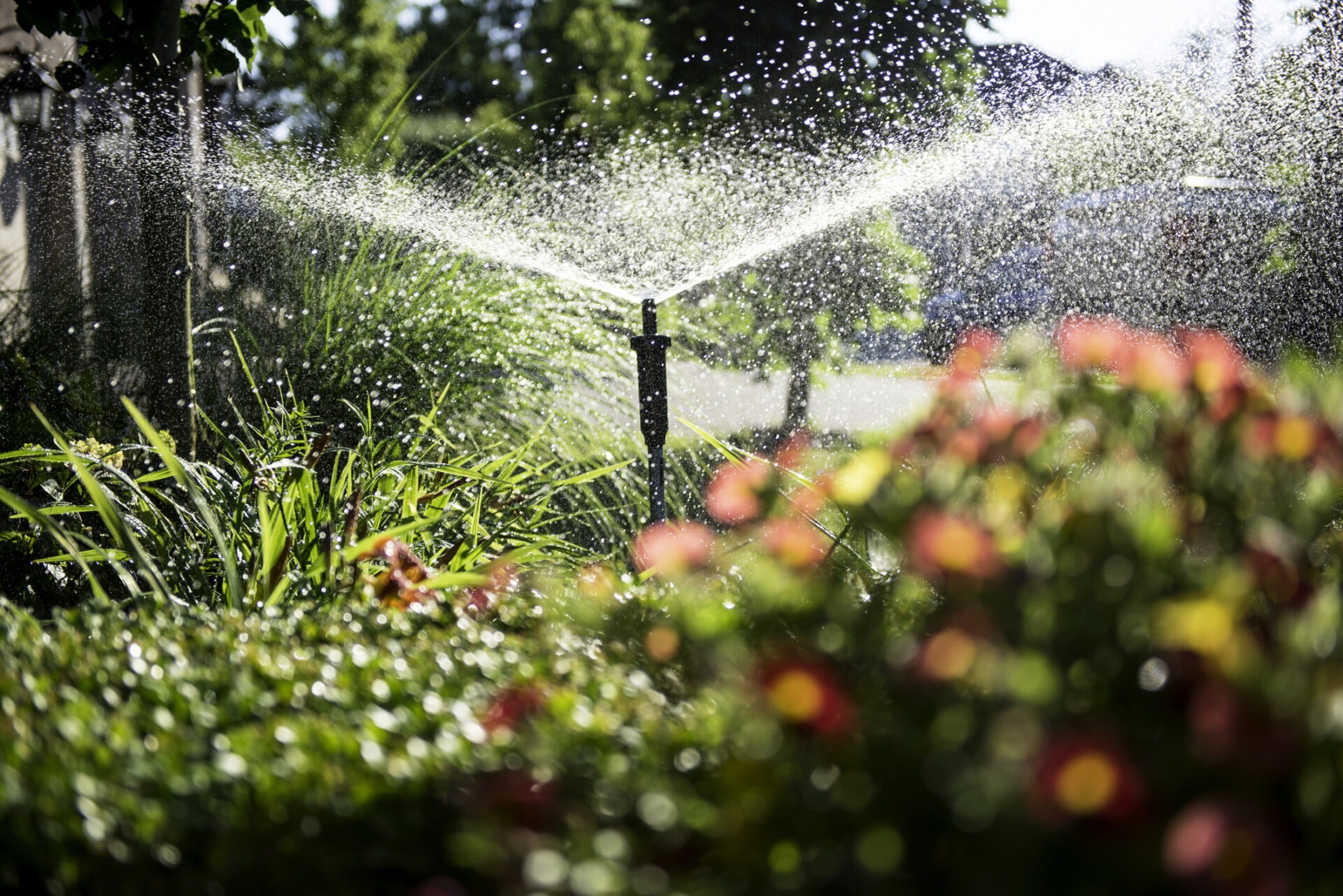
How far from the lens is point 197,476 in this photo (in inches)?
108

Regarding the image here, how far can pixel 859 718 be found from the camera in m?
1.01

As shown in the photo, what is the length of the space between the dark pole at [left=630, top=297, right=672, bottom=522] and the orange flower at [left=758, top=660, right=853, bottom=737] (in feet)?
6.68

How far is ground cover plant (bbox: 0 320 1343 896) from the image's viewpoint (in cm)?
75

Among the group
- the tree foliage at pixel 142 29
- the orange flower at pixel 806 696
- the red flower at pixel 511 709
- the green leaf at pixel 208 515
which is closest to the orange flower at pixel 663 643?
the red flower at pixel 511 709

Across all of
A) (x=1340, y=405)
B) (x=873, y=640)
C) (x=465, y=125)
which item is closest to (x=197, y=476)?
(x=873, y=640)

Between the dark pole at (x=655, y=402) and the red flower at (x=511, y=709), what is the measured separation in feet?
5.69

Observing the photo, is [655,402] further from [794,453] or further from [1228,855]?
[1228,855]

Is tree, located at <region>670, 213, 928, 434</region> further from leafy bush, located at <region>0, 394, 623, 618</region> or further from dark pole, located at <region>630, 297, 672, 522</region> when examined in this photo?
dark pole, located at <region>630, 297, 672, 522</region>

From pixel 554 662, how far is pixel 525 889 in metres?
0.64

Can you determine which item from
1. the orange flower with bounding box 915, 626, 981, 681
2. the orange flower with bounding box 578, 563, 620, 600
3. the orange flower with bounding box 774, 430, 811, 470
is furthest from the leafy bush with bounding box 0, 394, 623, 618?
the orange flower with bounding box 915, 626, 981, 681

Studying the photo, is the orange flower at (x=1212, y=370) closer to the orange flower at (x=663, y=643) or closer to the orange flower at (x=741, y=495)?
the orange flower at (x=741, y=495)

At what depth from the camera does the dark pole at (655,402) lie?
2963mm

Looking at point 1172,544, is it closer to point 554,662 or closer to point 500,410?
point 554,662

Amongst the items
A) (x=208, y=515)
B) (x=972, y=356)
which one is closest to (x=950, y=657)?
(x=972, y=356)
